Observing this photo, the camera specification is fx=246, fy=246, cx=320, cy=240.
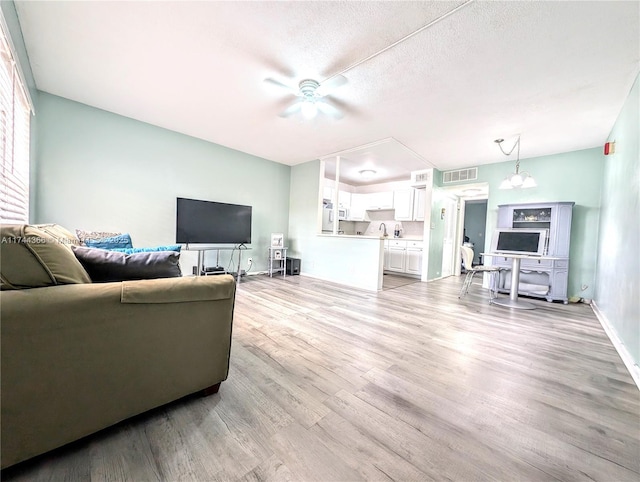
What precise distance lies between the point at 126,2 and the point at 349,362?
321cm

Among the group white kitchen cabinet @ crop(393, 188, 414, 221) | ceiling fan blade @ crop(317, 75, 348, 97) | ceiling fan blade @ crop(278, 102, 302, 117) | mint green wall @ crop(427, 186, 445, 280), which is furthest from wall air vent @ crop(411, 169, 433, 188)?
ceiling fan blade @ crop(278, 102, 302, 117)

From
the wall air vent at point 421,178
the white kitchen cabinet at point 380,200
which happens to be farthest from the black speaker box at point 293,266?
the wall air vent at point 421,178

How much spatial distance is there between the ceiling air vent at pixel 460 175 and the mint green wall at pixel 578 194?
90cm

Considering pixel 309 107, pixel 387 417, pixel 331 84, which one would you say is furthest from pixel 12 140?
pixel 387 417

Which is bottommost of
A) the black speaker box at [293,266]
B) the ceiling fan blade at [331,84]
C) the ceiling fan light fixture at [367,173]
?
the black speaker box at [293,266]

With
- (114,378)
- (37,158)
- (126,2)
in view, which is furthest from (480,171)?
(37,158)

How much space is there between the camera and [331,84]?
2.52 m

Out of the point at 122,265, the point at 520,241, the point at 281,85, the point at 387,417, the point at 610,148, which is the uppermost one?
A: the point at 281,85

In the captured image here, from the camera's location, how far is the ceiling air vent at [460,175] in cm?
537

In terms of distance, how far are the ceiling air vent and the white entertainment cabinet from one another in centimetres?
109

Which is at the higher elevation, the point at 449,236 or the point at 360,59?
the point at 360,59

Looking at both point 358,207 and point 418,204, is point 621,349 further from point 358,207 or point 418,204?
point 358,207

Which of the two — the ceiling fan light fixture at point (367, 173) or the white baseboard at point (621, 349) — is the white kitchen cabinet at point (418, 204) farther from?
the white baseboard at point (621, 349)

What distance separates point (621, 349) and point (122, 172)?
6.31 m
